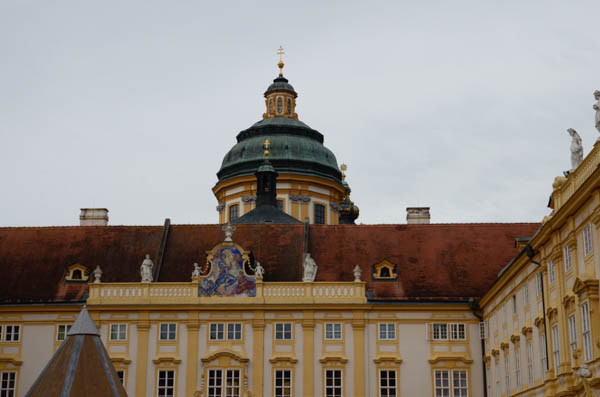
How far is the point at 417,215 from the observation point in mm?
56812

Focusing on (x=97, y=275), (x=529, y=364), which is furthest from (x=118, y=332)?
(x=529, y=364)

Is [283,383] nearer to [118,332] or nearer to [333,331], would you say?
[333,331]

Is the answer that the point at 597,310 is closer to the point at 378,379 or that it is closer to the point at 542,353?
the point at 542,353

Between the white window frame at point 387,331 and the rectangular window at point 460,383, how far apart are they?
3.40 meters

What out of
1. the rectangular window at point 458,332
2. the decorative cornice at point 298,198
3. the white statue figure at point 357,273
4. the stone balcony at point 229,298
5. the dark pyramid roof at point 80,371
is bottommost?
the dark pyramid roof at point 80,371

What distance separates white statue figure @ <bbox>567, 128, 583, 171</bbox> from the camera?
28281 millimetres

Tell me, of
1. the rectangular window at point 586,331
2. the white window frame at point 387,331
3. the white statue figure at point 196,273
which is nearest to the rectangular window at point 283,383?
A: the white window frame at point 387,331

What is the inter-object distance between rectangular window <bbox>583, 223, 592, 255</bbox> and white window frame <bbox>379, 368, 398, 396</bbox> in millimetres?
19592

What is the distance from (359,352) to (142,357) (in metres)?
10.4

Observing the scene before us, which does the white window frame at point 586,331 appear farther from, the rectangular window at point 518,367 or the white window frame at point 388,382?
the white window frame at point 388,382

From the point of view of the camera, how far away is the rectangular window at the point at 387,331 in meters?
45.5

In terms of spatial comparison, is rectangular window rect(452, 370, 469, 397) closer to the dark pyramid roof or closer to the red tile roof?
the red tile roof

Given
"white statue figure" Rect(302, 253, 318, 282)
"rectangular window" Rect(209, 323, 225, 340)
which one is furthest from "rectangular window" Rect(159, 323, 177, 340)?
"white statue figure" Rect(302, 253, 318, 282)

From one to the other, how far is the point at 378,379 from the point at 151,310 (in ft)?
37.7
